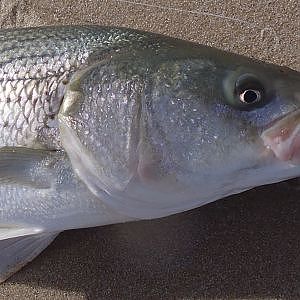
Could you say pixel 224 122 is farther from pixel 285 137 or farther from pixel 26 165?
pixel 26 165

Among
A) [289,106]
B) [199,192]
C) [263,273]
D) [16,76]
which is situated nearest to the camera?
[289,106]

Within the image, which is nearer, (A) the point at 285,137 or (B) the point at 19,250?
(A) the point at 285,137

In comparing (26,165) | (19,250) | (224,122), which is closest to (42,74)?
(26,165)

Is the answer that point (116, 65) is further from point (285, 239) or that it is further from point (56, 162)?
point (285, 239)

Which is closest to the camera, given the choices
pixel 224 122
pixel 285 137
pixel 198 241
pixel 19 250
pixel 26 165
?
pixel 285 137

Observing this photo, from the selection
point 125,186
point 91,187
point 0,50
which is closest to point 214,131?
point 125,186

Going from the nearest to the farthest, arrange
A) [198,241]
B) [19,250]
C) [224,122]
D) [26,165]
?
[224,122] < [26,165] < [198,241] < [19,250]

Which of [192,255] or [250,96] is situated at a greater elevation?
[250,96]
